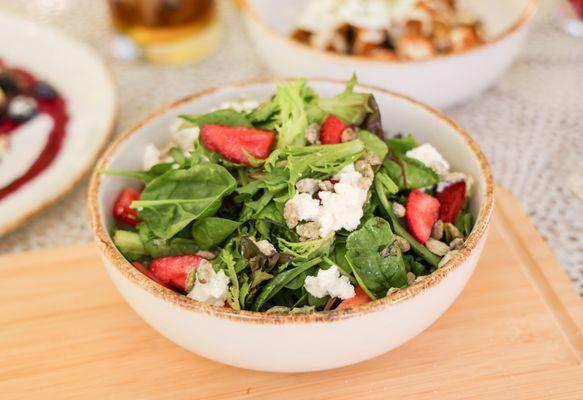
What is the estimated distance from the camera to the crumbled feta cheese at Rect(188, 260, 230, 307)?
1.00 meters

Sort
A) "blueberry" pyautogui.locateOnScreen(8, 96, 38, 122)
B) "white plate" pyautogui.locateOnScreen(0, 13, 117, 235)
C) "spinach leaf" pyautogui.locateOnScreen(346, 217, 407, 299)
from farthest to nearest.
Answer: "blueberry" pyautogui.locateOnScreen(8, 96, 38, 122) → "white plate" pyautogui.locateOnScreen(0, 13, 117, 235) → "spinach leaf" pyautogui.locateOnScreen(346, 217, 407, 299)

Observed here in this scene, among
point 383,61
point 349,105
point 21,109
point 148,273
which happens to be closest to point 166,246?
point 148,273

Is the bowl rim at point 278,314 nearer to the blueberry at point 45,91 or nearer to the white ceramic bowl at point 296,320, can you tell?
the white ceramic bowl at point 296,320

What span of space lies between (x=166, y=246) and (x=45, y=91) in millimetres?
940

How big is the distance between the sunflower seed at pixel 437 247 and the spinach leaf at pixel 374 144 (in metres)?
0.17

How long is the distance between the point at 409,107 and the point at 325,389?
581 millimetres

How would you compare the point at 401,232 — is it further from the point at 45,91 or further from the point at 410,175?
the point at 45,91

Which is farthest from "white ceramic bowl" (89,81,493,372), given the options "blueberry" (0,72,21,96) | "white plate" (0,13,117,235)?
"blueberry" (0,72,21,96)

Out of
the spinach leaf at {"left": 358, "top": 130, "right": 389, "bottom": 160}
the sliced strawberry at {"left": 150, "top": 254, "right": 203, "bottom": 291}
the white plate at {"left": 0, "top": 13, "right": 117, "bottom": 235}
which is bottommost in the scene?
the white plate at {"left": 0, "top": 13, "right": 117, "bottom": 235}

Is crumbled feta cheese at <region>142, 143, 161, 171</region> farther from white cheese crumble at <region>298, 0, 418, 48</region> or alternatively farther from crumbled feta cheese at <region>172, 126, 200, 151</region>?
white cheese crumble at <region>298, 0, 418, 48</region>

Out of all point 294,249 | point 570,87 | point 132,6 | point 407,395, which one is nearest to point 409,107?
point 294,249

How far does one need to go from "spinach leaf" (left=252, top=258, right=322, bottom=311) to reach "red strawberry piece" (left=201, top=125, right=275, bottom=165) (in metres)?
0.22

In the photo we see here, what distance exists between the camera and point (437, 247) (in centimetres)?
110

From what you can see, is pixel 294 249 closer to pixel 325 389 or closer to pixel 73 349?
pixel 325 389
